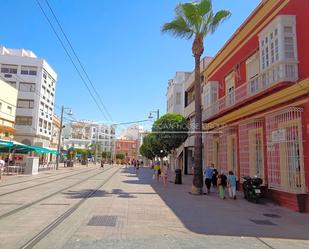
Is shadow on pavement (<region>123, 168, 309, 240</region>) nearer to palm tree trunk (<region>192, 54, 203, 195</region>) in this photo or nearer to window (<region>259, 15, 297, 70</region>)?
palm tree trunk (<region>192, 54, 203, 195</region>)

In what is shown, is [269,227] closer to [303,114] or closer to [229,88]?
[303,114]

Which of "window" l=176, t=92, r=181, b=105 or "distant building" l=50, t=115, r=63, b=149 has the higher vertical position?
"window" l=176, t=92, r=181, b=105

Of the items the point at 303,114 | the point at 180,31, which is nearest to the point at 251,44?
the point at 180,31

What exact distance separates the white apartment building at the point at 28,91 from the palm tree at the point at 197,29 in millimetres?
44633

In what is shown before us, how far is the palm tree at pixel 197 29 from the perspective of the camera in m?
18.3

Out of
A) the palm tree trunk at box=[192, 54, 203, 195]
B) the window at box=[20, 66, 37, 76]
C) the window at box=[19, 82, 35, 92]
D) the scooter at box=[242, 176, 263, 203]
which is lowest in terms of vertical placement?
the scooter at box=[242, 176, 263, 203]

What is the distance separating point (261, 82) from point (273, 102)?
4.68ft

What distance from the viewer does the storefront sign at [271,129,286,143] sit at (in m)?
13.9

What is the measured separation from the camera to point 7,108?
40.3 m

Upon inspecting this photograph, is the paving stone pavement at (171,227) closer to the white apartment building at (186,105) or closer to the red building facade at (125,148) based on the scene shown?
the white apartment building at (186,105)

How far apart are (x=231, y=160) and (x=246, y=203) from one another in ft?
22.7

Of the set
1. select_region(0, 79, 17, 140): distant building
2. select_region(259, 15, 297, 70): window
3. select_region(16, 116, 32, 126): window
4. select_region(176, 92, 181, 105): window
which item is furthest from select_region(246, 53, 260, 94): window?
select_region(16, 116, 32, 126): window

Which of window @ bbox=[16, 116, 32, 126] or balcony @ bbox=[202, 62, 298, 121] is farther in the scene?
window @ bbox=[16, 116, 32, 126]

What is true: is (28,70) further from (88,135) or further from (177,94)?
(88,135)
